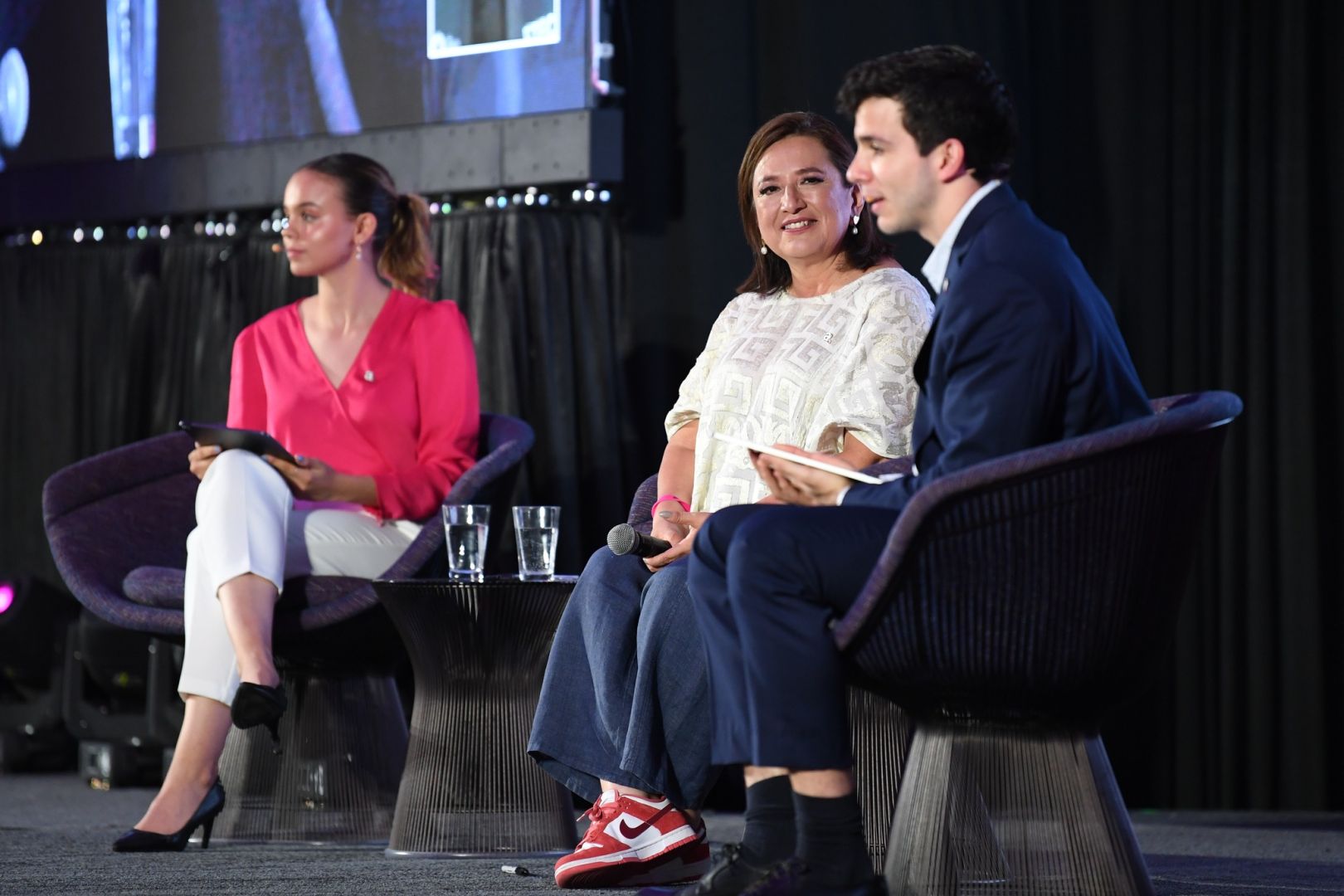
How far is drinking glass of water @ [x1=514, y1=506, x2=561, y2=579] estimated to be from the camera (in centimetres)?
304

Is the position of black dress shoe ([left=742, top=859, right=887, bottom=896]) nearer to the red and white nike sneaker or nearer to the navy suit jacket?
the navy suit jacket

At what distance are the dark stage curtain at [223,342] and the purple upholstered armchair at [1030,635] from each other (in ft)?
7.63

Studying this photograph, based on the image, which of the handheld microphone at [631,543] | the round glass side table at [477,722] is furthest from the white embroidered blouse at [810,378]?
the round glass side table at [477,722]

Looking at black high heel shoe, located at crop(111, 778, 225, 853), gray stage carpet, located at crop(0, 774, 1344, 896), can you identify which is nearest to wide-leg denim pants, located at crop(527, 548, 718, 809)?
gray stage carpet, located at crop(0, 774, 1344, 896)

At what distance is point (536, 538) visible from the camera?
10.1 ft

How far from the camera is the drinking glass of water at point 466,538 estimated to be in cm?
313

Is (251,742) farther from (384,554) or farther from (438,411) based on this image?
(438,411)

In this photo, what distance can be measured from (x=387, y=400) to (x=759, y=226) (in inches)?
42.4

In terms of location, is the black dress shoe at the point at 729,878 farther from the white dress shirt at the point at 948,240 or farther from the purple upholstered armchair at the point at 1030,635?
the white dress shirt at the point at 948,240

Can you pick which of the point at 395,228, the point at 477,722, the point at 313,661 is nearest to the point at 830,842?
the point at 477,722

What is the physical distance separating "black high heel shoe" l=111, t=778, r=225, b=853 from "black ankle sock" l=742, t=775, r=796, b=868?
53.1 inches

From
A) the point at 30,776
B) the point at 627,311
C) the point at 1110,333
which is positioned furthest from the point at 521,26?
the point at 1110,333

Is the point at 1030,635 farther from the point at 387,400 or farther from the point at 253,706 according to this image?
the point at 387,400

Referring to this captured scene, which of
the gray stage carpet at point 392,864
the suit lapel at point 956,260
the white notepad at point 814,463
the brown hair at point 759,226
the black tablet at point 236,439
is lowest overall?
the gray stage carpet at point 392,864
